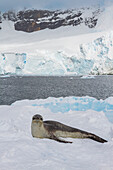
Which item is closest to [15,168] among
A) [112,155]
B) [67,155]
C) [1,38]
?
[67,155]

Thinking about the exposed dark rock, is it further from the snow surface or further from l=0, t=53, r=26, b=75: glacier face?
the snow surface

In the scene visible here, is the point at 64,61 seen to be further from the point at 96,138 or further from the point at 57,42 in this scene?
the point at 57,42

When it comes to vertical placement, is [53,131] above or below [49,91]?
below

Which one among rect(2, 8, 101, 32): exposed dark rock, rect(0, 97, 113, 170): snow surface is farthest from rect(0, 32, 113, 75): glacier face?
rect(2, 8, 101, 32): exposed dark rock

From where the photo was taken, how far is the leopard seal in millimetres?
4383

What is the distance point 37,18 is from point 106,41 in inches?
4433

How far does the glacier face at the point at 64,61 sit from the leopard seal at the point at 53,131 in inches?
1903

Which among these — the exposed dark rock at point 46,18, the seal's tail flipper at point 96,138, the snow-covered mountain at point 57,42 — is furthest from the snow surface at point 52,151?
the exposed dark rock at point 46,18

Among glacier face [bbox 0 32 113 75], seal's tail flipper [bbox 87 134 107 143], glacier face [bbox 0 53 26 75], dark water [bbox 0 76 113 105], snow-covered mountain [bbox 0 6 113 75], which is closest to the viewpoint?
seal's tail flipper [bbox 87 134 107 143]

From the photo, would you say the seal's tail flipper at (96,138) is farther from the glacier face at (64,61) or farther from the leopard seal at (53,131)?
the glacier face at (64,61)

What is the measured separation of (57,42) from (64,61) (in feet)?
185

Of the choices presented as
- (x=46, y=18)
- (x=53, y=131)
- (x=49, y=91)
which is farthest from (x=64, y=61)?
(x=46, y=18)

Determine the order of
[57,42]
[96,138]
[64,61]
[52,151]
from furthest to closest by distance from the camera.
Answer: [57,42], [64,61], [96,138], [52,151]

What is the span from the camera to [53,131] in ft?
15.0
